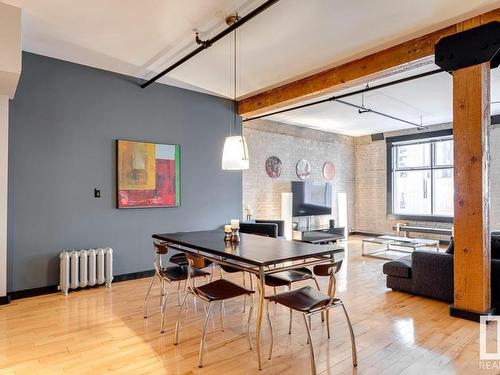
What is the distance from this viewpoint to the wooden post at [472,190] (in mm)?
3041

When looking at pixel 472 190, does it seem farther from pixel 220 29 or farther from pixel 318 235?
pixel 318 235

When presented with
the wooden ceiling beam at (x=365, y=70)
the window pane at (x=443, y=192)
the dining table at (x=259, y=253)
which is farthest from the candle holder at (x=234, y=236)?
the window pane at (x=443, y=192)

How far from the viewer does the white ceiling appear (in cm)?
294

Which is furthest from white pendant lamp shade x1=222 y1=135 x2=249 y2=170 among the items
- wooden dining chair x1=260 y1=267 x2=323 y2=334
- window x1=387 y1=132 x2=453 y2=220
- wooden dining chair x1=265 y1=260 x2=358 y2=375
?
window x1=387 y1=132 x2=453 y2=220

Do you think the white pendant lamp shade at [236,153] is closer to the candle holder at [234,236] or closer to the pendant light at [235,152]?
the pendant light at [235,152]

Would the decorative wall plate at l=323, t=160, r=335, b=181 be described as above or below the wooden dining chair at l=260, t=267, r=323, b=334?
above

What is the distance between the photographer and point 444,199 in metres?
8.13

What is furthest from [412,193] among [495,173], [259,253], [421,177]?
[259,253]

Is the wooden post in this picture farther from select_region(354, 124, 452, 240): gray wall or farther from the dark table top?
select_region(354, 124, 452, 240): gray wall

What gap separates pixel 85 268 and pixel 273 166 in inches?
179

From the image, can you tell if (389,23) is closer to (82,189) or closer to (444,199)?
(82,189)

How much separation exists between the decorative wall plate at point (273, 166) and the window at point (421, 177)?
3518mm

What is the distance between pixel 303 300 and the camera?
231cm

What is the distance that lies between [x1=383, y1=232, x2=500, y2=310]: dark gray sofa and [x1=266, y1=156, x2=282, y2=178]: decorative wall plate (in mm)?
3730
